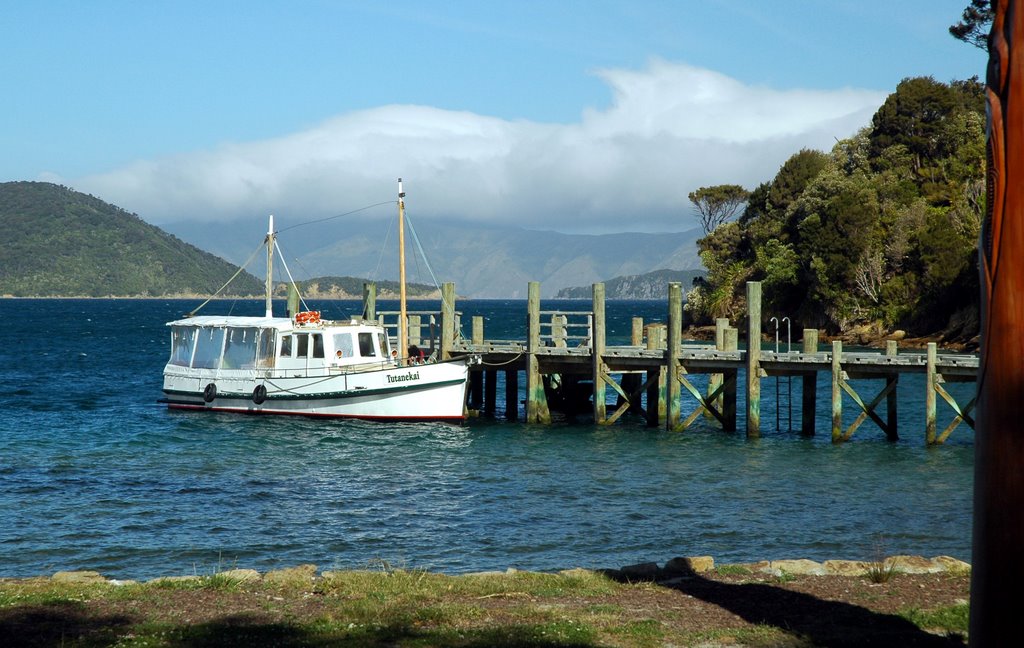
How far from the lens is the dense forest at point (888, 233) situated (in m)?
66.7

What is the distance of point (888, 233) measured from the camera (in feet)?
235

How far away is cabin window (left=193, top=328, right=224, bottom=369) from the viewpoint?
38250 millimetres

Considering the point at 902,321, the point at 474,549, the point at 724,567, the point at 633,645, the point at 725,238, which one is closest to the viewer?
the point at 633,645

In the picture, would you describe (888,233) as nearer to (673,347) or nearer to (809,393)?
(809,393)

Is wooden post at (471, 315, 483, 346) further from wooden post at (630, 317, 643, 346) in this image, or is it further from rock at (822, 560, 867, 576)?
rock at (822, 560, 867, 576)

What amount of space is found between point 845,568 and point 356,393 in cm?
2324

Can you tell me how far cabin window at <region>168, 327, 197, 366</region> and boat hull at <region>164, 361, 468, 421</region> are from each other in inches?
78.1

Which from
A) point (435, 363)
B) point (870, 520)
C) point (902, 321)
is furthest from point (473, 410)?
point (902, 321)

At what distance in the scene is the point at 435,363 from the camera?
1387 inches

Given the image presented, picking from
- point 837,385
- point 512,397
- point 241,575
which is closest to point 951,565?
point 241,575

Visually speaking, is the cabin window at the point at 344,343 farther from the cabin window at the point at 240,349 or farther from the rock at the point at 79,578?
the rock at the point at 79,578

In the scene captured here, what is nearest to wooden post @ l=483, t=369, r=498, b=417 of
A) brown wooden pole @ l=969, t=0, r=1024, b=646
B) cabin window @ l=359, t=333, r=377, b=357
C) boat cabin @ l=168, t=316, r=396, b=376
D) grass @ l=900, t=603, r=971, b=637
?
boat cabin @ l=168, t=316, r=396, b=376

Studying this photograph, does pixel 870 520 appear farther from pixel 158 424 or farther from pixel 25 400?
pixel 25 400

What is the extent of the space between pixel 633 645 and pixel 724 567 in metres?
4.42
